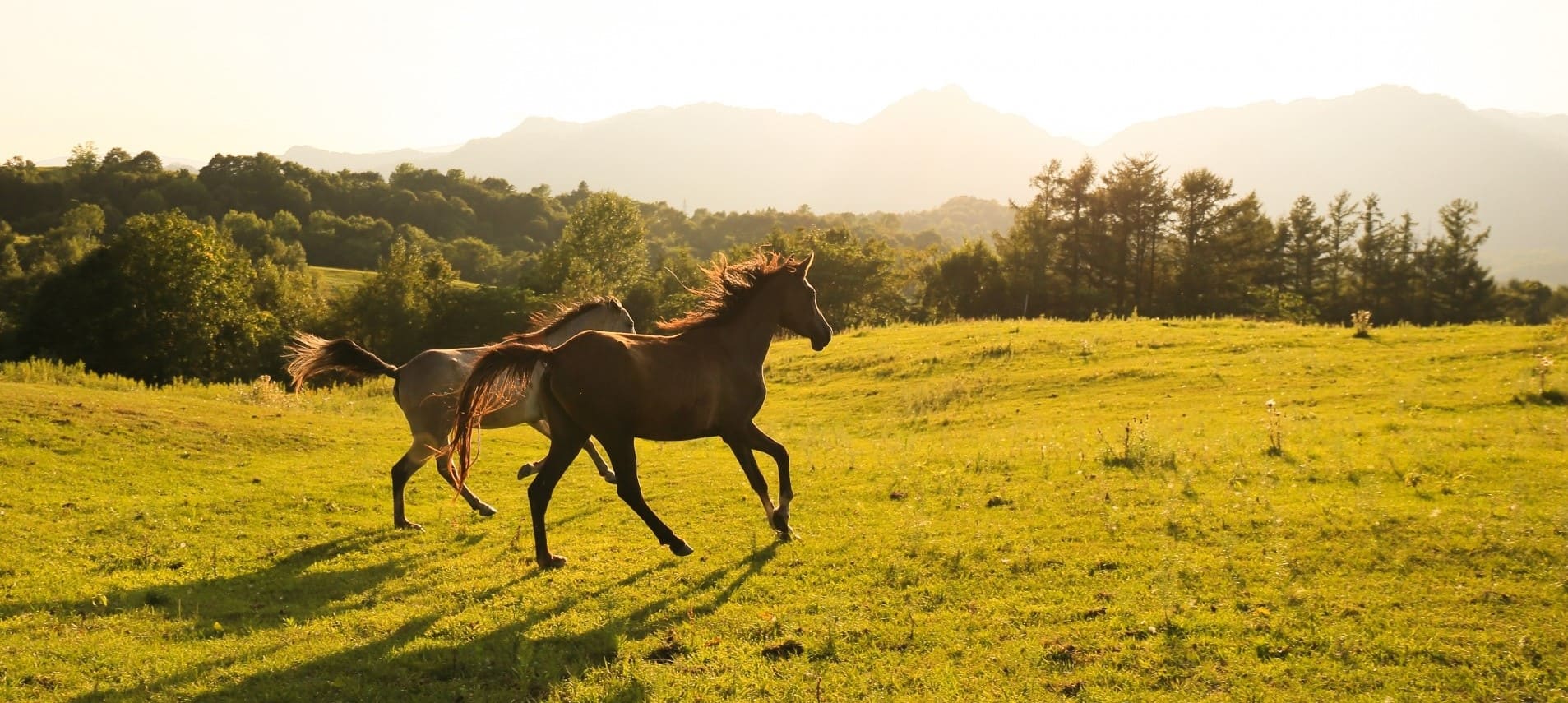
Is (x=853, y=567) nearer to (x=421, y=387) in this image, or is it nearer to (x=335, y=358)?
(x=421, y=387)

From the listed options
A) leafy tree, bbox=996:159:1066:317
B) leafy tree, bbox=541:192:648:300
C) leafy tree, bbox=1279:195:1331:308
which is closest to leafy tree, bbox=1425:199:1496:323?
leafy tree, bbox=1279:195:1331:308

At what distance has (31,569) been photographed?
758cm

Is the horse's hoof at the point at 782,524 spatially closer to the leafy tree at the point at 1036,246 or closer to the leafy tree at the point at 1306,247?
the leafy tree at the point at 1036,246

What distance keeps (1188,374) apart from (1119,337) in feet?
18.8

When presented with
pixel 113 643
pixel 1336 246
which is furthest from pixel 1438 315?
pixel 113 643

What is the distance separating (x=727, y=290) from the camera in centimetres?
898

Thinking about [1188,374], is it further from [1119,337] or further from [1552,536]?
[1552,536]

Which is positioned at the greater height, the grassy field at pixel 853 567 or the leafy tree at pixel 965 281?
the leafy tree at pixel 965 281

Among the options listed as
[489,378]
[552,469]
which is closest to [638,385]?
[552,469]

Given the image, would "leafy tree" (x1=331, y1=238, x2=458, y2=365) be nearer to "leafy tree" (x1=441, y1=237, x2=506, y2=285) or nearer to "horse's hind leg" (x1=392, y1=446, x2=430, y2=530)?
"leafy tree" (x1=441, y1=237, x2=506, y2=285)

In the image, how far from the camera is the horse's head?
365 inches

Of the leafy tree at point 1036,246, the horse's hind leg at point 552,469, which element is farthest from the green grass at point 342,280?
the horse's hind leg at point 552,469

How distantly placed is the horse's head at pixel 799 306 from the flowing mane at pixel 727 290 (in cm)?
11

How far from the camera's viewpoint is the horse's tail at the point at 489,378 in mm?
7523
